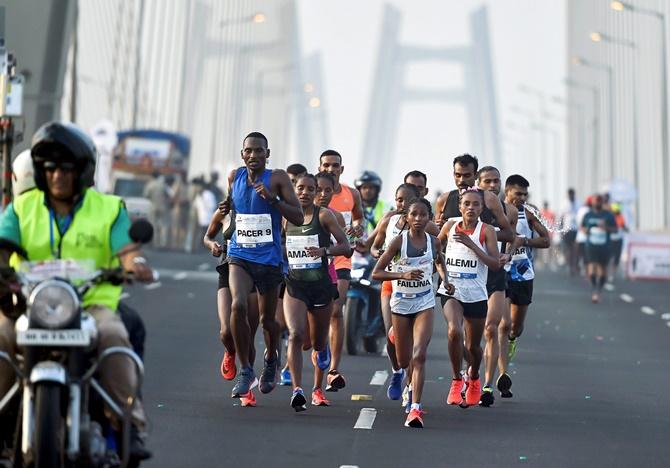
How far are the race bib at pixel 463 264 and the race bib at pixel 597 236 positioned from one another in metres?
18.0

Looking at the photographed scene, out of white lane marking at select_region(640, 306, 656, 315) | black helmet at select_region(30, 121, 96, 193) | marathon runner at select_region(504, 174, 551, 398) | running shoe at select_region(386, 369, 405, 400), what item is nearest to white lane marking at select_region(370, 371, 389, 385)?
marathon runner at select_region(504, 174, 551, 398)

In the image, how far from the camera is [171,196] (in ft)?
159

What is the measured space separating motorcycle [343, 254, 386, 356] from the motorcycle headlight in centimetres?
945

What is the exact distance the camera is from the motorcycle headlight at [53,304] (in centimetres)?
744

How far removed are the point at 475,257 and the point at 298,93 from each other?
130717 mm

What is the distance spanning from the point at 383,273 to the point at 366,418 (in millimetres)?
877

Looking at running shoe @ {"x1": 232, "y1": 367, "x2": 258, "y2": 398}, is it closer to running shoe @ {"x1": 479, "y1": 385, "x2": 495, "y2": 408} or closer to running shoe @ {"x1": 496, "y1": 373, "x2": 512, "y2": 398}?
running shoe @ {"x1": 479, "y1": 385, "x2": 495, "y2": 408}

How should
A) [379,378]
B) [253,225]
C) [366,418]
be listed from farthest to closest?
[379,378] < [253,225] < [366,418]

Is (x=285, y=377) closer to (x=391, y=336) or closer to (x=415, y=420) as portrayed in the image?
(x=391, y=336)

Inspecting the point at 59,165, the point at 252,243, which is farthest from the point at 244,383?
the point at 59,165

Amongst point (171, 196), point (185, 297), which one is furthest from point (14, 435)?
point (171, 196)

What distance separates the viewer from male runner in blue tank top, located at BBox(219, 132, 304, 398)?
40.9 ft

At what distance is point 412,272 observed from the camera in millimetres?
12156

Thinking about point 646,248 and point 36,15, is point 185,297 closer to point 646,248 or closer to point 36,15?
point 36,15
